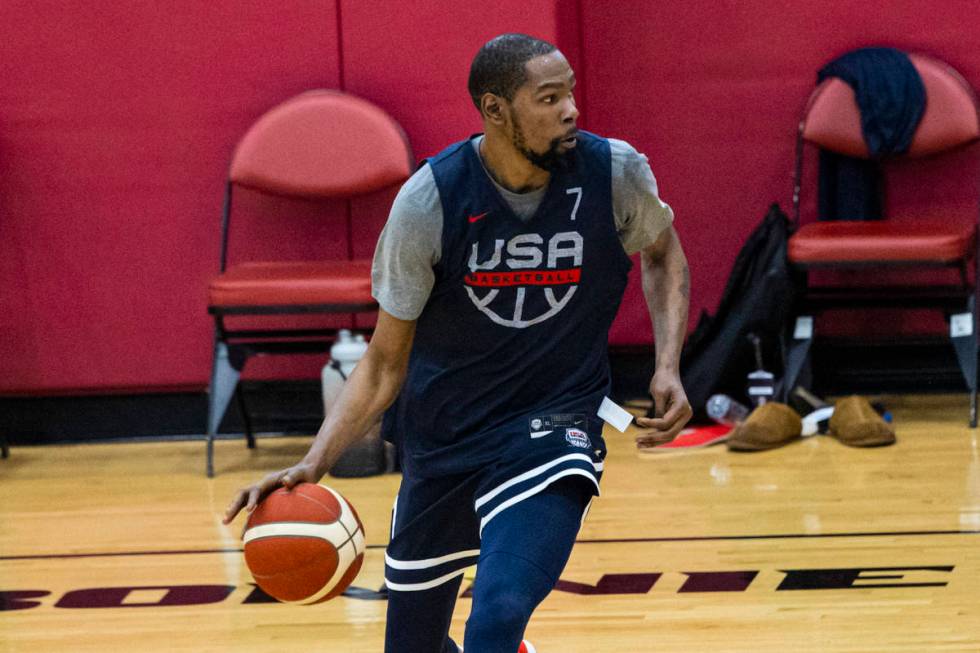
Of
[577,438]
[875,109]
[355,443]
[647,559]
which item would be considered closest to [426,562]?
[577,438]

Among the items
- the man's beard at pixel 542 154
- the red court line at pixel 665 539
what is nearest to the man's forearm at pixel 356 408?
the man's beard at pixel 542 154

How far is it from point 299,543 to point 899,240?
3531 mm

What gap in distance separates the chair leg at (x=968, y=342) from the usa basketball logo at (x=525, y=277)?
3398 mm

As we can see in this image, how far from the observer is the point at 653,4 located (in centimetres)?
629

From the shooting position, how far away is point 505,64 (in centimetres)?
263

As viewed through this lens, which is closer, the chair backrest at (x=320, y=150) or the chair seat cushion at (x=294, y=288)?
the chair seat cushion at (x=294, y=288)

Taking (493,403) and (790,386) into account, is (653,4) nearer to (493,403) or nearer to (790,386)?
(790,386)

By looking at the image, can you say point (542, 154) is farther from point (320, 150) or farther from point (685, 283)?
point (320, 150)

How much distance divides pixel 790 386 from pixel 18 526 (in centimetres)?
301

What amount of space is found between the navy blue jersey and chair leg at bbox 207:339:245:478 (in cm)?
297

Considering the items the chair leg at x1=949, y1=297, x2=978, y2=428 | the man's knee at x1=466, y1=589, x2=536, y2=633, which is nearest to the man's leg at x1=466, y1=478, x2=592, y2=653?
the man's knee at x1=466, y1=589, x2=536, y2=633

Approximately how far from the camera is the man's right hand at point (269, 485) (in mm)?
2539

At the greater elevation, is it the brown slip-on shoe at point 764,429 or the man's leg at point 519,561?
the man's leg at point 519,561

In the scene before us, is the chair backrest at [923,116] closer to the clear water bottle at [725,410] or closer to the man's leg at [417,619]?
the clear water bottle at [725,410]
